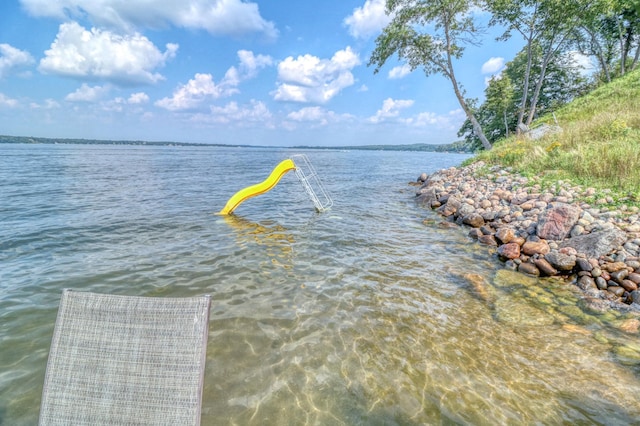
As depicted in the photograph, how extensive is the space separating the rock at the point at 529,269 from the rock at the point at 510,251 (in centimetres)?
37

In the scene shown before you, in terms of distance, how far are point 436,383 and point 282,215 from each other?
9.92m

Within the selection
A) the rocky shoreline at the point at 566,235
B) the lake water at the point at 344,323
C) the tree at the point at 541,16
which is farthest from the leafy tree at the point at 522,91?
the lake water at the point at 344,323

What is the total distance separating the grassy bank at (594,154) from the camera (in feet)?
30.1

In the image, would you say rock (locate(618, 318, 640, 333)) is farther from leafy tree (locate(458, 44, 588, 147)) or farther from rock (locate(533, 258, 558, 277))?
leafy tree (locate(458, 44, 588, 147))

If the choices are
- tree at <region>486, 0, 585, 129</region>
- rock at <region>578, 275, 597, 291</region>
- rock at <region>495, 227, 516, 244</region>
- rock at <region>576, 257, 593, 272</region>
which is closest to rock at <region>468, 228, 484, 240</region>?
rock at <region>495, 227, 516, 244</region>

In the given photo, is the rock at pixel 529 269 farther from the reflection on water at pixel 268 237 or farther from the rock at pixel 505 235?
the reflection on water at pixel 268 237

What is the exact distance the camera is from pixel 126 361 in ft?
8.20

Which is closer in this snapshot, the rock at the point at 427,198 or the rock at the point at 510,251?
the rock at the point at 510,251

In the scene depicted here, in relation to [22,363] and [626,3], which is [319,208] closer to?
[22,363]

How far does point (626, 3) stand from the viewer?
25234mm

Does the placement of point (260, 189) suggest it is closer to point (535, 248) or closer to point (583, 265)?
point (535, 248)

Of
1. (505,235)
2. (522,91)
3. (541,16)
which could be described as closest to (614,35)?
(522,91)

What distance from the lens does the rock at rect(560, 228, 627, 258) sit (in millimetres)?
6477

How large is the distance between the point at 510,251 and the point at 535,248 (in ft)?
1.79
